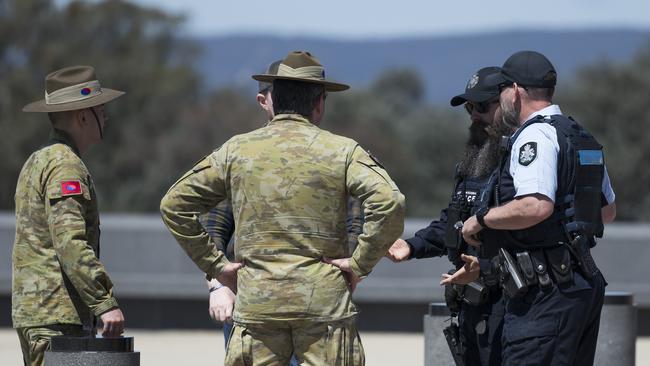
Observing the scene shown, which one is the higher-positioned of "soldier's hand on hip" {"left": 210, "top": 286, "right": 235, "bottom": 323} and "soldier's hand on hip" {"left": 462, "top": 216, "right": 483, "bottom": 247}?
"soldier's hand on hip" {"left": 462, "top": 216, "right": 483, "bottom": 247}

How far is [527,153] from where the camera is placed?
5184mm

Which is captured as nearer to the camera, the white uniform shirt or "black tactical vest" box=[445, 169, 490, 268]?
the white uniform shirt

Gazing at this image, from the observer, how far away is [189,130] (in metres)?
57.4

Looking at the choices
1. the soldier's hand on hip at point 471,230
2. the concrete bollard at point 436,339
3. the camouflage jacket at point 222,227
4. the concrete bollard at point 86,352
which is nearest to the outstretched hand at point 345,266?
the soldier's hand on hip at point 471,230

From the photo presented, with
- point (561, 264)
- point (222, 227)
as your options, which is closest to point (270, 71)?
point (222, 227)

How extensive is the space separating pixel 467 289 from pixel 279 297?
1.37 metres

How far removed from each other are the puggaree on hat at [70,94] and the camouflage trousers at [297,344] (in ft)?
4.70

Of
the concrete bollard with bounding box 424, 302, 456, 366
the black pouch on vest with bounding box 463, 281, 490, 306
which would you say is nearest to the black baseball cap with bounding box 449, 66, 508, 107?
the black pouch on vest with bounding box 463, 281, 490, 306

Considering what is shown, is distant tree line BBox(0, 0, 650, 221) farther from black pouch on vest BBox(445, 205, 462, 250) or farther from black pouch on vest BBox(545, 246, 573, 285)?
black pouch on vest BBox(545, 246, 573, 285)

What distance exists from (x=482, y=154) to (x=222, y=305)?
4.85 feet

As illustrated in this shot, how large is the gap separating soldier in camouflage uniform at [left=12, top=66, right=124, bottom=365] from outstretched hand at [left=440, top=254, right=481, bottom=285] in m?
1.58

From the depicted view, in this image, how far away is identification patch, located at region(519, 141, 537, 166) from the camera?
16.9 feet

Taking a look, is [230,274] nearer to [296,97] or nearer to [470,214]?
[296,97]

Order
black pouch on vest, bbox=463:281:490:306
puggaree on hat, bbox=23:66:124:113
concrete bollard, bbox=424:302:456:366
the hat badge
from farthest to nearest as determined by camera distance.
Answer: concrete bollard, bbox=424:302:456:366 < the hat badge < black pouch on vest, bbox=463:281:490:306 < puggaree on hat, bbox=23:66:124:113
